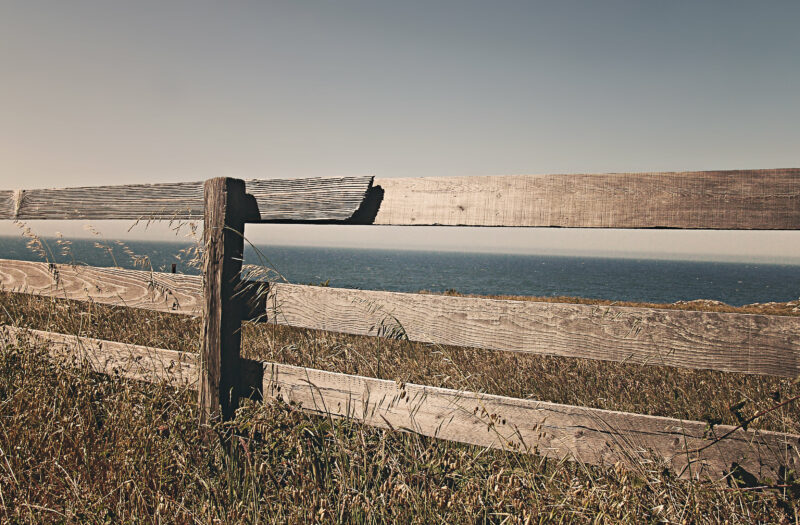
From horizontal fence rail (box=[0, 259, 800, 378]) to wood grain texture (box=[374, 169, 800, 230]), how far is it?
0.44m

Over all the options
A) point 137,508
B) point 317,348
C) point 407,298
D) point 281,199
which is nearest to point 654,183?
point 407,298

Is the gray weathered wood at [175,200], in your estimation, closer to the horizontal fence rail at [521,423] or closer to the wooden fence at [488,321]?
the wooden fence at [488,321]

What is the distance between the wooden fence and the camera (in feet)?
6.87

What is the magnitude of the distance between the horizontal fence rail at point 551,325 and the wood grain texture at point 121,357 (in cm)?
36

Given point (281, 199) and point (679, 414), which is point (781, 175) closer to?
point (281, 199)

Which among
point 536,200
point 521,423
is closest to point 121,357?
point 521,423

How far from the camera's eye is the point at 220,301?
2.85m

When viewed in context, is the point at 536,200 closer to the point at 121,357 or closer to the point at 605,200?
the point at 605,200

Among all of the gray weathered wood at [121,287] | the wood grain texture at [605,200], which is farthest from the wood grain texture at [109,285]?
the wood grain texture at [605,200]

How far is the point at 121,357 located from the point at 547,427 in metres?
2.98

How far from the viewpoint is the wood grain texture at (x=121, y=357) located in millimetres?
3041

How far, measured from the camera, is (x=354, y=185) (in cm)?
271

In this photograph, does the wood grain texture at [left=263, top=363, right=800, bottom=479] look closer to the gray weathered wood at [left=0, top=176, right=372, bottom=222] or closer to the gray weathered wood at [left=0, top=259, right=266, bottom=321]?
the gray weathered wood at [left=0, top=259, right=266, bottom=321]

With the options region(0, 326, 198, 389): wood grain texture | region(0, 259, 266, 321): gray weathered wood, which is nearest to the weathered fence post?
region(0, 259, 266, 321): gray weathered wood
